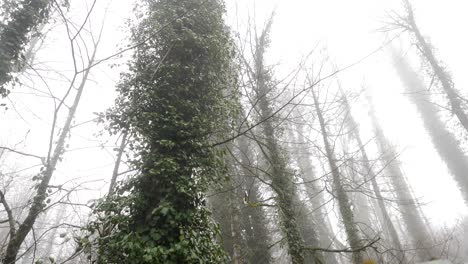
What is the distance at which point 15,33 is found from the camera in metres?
5.20

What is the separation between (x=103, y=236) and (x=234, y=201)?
18.5 ft

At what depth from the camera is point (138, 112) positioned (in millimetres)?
5207

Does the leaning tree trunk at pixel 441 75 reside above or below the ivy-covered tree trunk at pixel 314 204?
above

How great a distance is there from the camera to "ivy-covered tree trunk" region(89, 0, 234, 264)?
414 centimetres

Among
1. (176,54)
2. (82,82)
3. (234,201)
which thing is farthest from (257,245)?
(82,82)

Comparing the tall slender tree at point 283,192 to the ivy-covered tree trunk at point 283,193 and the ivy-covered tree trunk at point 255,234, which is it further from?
the ivy-covered tree trunk at point 255,234

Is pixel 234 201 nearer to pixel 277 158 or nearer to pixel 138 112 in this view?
pixel 277 158

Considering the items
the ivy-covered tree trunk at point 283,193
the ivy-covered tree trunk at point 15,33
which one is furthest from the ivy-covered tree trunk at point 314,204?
the ivy-covered tree trunk at point 15,33

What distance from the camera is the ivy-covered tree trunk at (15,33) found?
5.04m

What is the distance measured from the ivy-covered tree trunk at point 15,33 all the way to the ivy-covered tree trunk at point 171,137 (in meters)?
1.87

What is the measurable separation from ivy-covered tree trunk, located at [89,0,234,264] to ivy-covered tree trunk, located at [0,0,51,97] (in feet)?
6.13

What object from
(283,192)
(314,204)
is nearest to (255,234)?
(283,192)

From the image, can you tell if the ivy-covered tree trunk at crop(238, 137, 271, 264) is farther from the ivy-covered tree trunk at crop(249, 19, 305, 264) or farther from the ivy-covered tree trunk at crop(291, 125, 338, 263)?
the ivy-covered tree trunk at crop(249, 19, 305, 264)

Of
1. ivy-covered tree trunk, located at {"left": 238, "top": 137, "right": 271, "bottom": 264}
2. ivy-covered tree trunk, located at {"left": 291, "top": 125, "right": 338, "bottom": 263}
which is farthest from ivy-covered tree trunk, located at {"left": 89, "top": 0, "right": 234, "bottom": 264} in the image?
ivy-covered tree trunk, located at {"left": 291, "top": 125, "right": 338, "bottom": 263}
